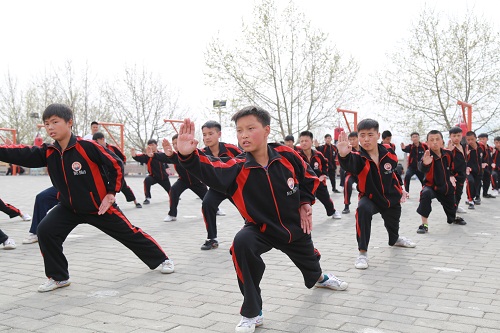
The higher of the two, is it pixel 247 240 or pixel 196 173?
pixel 196 173

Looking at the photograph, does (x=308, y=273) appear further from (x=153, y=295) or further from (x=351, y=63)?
(x=351, y=63)

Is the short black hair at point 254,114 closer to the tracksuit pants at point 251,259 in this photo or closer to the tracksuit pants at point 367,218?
the tracksuit pants at point 251,259

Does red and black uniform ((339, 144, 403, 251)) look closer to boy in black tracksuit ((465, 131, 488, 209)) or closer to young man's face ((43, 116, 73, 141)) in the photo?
young man's face ((43, 116, 73, 141))

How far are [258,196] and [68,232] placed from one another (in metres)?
→ 2.17

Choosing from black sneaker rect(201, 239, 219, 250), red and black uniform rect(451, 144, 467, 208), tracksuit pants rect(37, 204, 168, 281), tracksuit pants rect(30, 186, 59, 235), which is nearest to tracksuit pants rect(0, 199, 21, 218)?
tracksuit pants rect(30, 186, 59, 235)

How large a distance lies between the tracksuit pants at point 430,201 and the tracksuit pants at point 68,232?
4.30 meters

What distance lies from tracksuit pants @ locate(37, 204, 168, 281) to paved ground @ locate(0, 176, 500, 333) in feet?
0.62

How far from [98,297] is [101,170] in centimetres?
123

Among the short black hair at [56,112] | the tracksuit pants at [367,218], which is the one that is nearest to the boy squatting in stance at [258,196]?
the tracksuit pants at [367,218]

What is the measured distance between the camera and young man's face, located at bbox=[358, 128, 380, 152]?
18.6 ft

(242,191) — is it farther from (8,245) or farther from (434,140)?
(434,140)

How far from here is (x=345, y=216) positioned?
391 inches

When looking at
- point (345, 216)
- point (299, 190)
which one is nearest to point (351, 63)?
point (345, 216)

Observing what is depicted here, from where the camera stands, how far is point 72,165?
467 cm
